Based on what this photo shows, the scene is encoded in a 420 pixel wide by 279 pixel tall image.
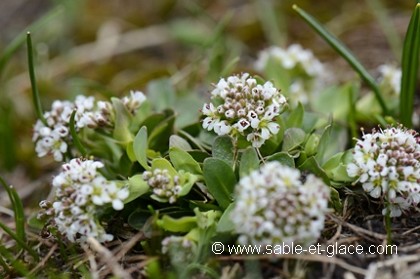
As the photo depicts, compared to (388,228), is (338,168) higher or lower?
higher

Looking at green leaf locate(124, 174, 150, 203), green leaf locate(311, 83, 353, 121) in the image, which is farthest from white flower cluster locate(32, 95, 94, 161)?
green leaf locate(311, 83, 353, 121)

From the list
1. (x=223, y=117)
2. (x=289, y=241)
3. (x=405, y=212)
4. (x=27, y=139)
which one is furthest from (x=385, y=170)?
(x=27, y=139)

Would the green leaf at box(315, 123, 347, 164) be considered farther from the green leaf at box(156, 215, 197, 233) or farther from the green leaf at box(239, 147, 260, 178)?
the green leaf at box(156, 215, 197, 233)

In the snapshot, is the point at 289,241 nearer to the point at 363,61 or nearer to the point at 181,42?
the point at 363,61

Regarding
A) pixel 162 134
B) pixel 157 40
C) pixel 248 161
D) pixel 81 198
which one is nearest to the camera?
pixel 81 198

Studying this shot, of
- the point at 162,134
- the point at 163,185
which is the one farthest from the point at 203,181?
the point at 162,134

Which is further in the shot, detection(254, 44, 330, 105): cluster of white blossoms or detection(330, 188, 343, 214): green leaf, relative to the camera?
detection(254, 44, 330, 105): cluster of white blossoms

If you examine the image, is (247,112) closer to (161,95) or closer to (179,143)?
(179,143)
